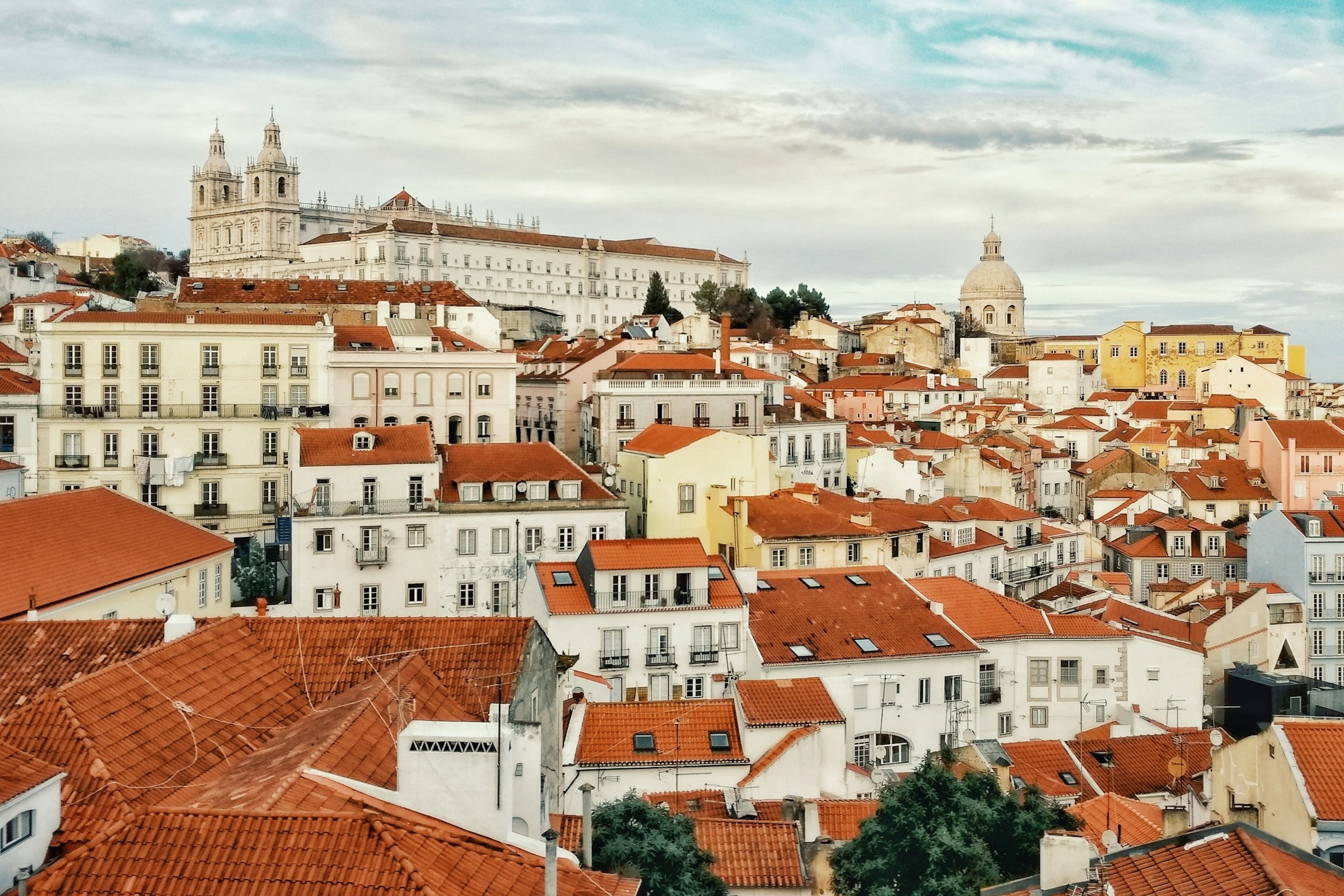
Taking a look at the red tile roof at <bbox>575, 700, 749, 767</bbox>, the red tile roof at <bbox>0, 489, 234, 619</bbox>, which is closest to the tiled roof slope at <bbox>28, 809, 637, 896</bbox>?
the red tile roof at <bbox>0, 489, 234, 619</bbox>

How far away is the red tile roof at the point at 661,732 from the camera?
25188 mm

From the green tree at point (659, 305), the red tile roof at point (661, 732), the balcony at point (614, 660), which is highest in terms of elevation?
the green tree at point (659, 305)

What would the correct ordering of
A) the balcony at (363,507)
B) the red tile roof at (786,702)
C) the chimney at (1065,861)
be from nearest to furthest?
the chimney at (1065,861) < the red tile roof at (786,702) < the balcony at (363,507)

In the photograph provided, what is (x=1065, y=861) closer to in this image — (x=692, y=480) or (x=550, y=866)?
(x=550, y=866)

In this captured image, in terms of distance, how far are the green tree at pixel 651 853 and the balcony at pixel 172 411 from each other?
107 ft

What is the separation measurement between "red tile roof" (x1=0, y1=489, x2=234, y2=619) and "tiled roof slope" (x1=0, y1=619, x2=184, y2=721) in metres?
6.41

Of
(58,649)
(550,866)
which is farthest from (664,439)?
(550,866)

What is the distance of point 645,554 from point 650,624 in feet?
5.68

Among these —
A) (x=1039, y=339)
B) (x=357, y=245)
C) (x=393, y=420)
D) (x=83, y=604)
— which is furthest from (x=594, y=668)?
(x=1039, y=339)

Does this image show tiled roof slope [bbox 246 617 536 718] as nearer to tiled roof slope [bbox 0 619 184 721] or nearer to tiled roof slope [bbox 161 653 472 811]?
tiled roof slope [bbox 161 653 472 811]

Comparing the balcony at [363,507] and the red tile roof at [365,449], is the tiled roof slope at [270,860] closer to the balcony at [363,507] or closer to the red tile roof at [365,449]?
the balcony at [363,507]

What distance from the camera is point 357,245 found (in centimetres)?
11962

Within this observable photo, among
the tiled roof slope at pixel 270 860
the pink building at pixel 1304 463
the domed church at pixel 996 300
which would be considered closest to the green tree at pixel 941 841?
the tiled roof slope at pixel 270 860

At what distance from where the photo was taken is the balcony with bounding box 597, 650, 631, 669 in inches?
1246
